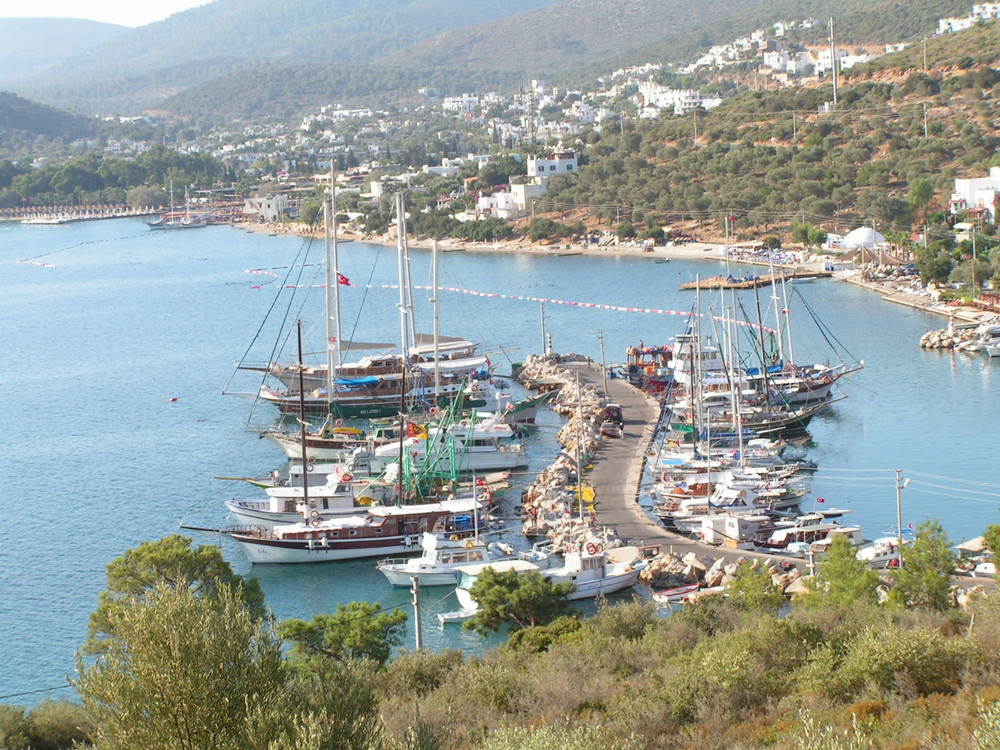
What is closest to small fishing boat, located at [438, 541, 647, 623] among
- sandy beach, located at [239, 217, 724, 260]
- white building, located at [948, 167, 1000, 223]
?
sandy beach, located at [239, 217, 724, 260]

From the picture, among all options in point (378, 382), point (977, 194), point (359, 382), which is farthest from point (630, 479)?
point (977, 194)

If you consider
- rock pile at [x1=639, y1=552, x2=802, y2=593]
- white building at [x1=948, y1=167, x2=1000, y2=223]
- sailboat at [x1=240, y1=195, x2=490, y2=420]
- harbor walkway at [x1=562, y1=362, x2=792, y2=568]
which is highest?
white building at [x1=948, y1=167, x2=1000, y2=223]

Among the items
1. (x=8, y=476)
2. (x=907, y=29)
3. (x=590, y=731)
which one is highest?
(x=907, y=29)

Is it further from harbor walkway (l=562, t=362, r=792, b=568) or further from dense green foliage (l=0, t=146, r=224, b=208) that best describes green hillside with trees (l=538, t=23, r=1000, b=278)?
dense green foliage (l=0, t=146, r=224, b=208)

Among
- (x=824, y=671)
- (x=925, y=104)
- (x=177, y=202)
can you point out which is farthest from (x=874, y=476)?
(x=177, y=202)

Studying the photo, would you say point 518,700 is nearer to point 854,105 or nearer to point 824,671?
point 824,671

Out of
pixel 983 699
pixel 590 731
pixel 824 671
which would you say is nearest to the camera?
pixel 590 731
